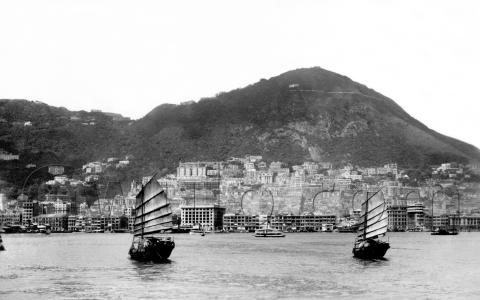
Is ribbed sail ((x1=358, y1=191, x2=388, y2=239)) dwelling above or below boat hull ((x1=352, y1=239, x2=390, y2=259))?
above

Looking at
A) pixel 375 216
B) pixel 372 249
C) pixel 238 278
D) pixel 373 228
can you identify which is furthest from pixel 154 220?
pixel 373 228

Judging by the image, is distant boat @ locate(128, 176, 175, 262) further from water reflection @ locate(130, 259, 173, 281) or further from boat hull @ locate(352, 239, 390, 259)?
boat hull @ locate(352, 239, 390, 259)

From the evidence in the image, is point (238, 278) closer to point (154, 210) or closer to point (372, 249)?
point (154, 210)

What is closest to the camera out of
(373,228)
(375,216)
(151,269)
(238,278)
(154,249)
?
(238,278)

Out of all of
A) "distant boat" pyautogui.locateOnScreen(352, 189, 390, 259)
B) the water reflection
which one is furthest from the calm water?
"distant boat" pyautogui.locateOnScreen(352, 189, 390, 259)

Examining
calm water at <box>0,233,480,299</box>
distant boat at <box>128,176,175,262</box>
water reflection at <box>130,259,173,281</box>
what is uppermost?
distant boat at <box>128,176,175,262</box>

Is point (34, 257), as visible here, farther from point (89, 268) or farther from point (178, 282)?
point (178, 282)

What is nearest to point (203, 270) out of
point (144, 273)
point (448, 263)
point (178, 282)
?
point (144, 273)

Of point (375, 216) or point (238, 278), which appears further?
point (375, 216)

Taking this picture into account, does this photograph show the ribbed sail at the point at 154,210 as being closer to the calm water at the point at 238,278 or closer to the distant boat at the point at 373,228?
the calm water at the point at 238,278
